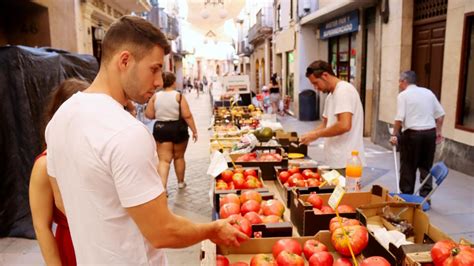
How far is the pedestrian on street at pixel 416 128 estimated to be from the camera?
17.8 feet

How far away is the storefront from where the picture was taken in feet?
42.5

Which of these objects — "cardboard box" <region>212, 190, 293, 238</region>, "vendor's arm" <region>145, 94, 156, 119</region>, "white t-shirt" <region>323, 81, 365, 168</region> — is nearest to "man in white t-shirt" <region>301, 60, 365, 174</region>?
"white t-shirt" <region>323, 81, 365, 168</region>

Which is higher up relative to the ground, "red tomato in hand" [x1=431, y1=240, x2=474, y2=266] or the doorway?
the doorway

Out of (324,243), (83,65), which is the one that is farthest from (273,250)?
(83,65)

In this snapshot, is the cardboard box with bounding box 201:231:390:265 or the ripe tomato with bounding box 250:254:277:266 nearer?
the ripe tomato with bounding box 250:254:277:266

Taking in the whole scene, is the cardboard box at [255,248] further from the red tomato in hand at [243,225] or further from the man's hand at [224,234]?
the man's hand at [224,234]

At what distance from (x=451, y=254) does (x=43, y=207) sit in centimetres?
191

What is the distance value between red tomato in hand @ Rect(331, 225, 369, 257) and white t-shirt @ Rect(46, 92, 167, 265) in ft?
3.40

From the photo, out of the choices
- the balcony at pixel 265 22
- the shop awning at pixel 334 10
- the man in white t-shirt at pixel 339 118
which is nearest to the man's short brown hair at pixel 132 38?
the man in white t-shirt at pixel 339 118

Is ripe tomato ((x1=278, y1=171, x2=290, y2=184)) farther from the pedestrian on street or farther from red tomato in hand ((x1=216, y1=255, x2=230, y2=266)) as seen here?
the pedestrian on street

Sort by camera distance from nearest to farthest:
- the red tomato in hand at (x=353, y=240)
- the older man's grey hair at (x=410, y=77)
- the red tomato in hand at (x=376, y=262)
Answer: the red tomato in hand at (x=376, y=262) < the red tomato in hand at (x=353, y=240) < the older man's grey hair at (x=410, y=77)

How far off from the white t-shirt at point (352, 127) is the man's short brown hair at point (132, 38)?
2.71 m

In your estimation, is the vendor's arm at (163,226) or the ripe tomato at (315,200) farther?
the ripe tomato at (315,200)

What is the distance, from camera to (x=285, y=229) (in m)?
2.28
